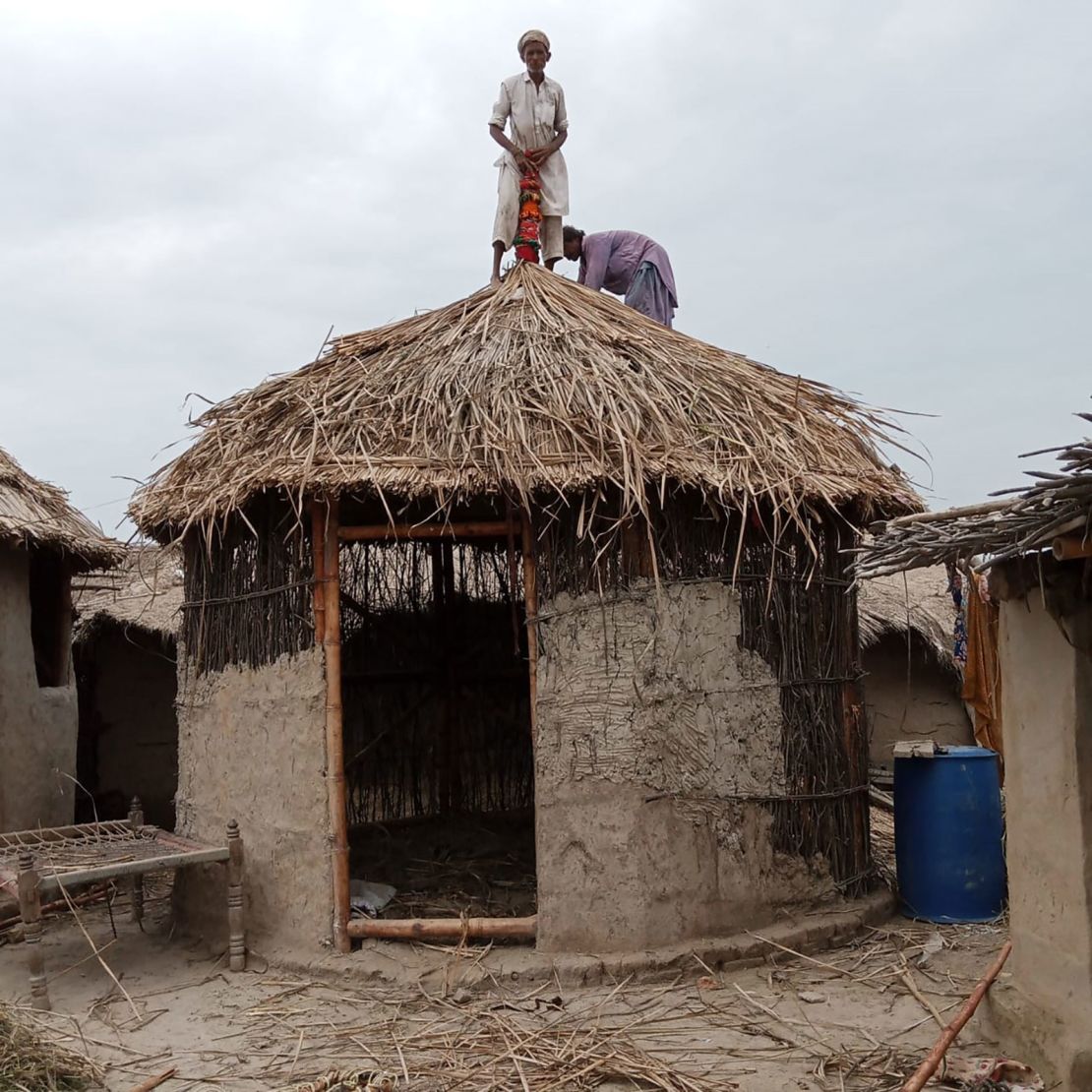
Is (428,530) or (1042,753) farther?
(428,530)

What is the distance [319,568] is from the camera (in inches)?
239

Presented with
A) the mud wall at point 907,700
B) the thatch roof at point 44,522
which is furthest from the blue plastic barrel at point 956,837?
the thatch roof at point 44,522

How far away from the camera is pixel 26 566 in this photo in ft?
26.2

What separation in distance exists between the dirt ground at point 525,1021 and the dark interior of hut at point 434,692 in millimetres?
3002

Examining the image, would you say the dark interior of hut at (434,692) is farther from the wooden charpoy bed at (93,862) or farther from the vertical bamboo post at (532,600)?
the vertical bamboo post at (532,600)

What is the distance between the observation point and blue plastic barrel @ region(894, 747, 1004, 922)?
21.2ft

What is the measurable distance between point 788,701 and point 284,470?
110 inches

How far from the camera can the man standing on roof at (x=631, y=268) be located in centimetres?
857

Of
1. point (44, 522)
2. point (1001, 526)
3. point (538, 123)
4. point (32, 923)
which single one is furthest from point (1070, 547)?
point (44, 522)

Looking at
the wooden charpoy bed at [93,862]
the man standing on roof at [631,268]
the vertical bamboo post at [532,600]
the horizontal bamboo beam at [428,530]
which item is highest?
the man standing on roof at [631,268]

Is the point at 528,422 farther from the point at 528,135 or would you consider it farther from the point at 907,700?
the point at 907,700

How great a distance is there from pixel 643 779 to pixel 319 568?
1920 mm

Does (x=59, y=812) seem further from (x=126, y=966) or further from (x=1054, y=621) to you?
(x=1054, y=621)

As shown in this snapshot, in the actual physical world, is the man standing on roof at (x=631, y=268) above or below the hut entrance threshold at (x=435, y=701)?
above
